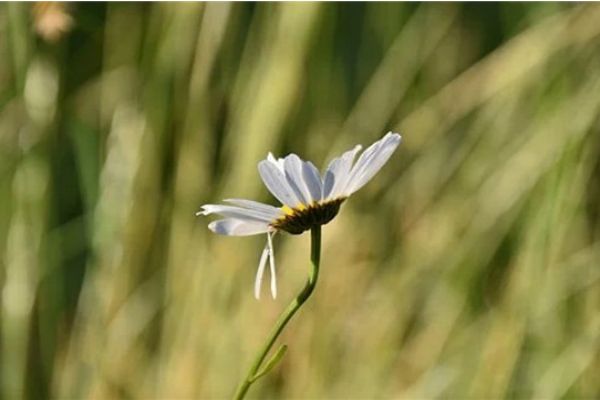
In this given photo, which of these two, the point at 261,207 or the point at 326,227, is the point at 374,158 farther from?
the point at 326,227

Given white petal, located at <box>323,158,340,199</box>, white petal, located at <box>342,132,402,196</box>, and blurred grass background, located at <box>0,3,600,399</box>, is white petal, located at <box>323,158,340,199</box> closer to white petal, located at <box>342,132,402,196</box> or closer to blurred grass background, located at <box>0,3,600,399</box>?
white petal, located at <box>342,132,402,196</box>

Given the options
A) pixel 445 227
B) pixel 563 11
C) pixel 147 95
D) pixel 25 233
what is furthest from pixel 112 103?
pixel 563 11

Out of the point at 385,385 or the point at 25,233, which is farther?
the point at 385,385

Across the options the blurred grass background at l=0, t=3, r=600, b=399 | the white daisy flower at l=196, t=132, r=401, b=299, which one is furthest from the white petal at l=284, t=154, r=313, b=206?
the blurred grass background at l=0, t=3, r=600, b=399

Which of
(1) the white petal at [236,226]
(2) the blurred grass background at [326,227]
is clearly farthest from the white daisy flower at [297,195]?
(2) the blurred grass background at [326,227]

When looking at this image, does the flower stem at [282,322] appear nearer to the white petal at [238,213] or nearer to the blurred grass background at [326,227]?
the white petal at [238,213]

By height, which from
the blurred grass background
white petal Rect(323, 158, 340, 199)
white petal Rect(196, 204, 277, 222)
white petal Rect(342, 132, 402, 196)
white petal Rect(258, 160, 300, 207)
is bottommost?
white petal Rect(342, 132, 402, 196)

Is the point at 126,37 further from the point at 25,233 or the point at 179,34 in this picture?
the point at 25,233
